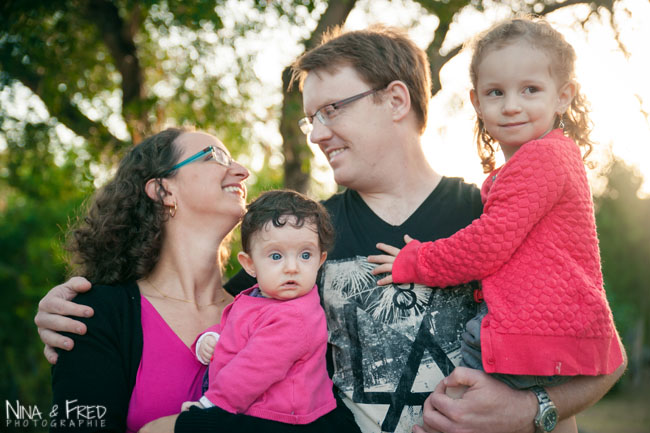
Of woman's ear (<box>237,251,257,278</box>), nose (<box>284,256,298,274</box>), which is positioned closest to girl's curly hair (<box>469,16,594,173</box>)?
nose (<box>284,256,298,274</box>)

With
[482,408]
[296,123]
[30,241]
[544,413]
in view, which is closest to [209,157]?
[482,408]

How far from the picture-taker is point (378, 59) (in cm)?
279

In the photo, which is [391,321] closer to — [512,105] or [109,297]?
[512,105]

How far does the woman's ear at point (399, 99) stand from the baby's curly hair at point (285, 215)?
734 mm

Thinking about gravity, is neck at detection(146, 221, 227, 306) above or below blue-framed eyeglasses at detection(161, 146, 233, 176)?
below

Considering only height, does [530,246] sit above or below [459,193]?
below

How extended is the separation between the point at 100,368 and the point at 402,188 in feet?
5.40

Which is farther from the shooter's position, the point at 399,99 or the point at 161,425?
the point at 399,99

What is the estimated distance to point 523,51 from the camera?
226 centimetres

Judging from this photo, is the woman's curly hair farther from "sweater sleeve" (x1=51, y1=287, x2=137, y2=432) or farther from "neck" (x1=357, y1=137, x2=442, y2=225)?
"neck" (x1=357, y1=137, x2=442, y2=225)

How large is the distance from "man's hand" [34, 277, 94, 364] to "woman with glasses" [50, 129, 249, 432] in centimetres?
4

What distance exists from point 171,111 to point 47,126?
5.74 feet

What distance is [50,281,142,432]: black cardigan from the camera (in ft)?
7.38

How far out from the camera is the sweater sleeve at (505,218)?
6.97 ft
